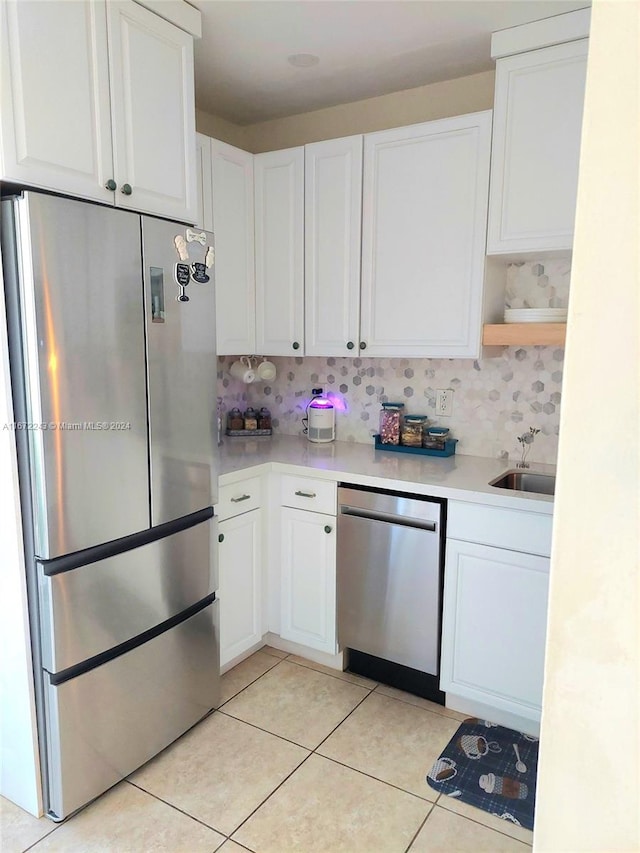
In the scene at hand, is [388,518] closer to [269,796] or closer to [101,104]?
[269,796]

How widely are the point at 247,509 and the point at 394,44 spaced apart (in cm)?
197

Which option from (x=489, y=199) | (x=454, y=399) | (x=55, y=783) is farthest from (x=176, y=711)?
(x=489, y=199)

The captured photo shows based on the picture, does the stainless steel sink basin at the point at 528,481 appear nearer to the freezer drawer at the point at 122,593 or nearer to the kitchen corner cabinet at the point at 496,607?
the kitchen corner cabinet at the point at 496,607

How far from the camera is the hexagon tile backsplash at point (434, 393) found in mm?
2602

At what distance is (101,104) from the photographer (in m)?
1.75

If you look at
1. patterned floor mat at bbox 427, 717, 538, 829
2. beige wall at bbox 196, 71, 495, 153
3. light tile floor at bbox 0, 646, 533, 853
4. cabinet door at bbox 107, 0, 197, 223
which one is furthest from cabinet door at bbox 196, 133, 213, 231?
patterned floor mat at bbox 427, 717, 538, 829

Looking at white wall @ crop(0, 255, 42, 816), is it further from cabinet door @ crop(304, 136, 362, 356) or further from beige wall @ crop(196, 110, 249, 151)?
beige wall @ crop(196, 110, 249, 151)

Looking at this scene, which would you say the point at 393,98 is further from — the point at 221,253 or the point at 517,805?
the point at 517,805

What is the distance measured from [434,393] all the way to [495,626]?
114cm

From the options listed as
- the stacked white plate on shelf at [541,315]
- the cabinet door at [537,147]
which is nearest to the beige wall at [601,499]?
the cabinet door at [537,147]

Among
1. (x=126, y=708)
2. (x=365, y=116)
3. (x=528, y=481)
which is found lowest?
(x=126, y=708)

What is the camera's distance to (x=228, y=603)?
251cm

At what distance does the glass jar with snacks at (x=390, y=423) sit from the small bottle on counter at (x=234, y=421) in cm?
80

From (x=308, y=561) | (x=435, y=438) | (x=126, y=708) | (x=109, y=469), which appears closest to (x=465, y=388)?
(x=435, y=438)
